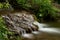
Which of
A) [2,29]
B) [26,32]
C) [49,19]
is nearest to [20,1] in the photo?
[49,19]

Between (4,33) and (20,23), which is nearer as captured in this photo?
(4,33)

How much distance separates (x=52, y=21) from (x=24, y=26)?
18.5ft

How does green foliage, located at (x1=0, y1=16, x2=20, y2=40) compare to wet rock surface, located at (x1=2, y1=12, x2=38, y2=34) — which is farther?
wet rock surface, located at (x1=2, y1=12, x2=38, y2=34)

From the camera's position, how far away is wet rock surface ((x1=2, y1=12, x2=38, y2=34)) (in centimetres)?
1237

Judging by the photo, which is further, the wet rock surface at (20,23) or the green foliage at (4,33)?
the wet rock surface at (20,23)

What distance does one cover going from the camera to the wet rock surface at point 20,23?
12.4 m

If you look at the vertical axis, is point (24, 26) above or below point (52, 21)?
above

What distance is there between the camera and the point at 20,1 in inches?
728

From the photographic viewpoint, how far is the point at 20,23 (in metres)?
13.6

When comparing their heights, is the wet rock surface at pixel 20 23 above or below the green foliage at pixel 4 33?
below

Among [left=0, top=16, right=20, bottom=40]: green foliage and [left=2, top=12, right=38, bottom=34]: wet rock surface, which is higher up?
[left=0, top=16, right=20, bottom=40]: green foliage

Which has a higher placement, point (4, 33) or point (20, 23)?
point (4, 33)

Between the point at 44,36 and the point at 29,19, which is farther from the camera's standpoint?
the point at 29,19

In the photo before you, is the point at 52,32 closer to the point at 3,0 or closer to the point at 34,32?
the point at 34,32
